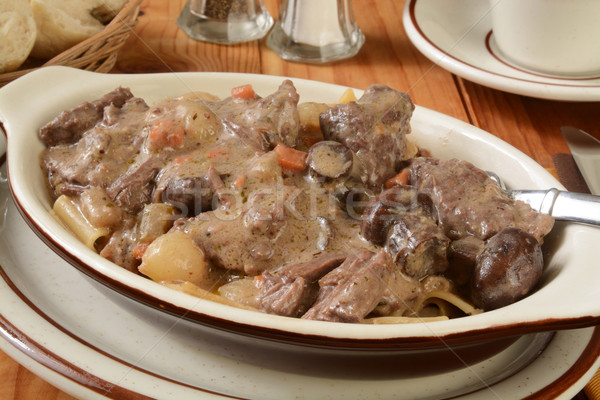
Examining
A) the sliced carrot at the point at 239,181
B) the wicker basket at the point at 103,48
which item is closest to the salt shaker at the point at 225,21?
the wicker basket at the point at 103,48

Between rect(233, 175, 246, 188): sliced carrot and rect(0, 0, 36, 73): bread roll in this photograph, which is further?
rect(0, 0, 36, 73): bread roll

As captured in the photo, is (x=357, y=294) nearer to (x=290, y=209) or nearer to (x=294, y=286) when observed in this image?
(x=294, y=286)

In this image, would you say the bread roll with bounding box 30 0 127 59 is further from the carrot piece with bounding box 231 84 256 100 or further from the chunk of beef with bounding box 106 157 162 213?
the chunk of beef with bounding box 106 157 162 213

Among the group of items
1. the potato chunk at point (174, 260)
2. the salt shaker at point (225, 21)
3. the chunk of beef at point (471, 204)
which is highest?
the potato chunk at point (174, 260)

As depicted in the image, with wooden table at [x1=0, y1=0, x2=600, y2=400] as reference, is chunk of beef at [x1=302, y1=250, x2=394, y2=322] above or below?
above

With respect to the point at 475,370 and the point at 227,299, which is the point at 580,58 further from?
the point at 227,299

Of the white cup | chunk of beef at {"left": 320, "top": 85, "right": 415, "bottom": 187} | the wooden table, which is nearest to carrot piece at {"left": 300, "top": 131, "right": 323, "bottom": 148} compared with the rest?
chunk of beef at {"left": 320, "top": 85, "right": 415, "bottom": 187}

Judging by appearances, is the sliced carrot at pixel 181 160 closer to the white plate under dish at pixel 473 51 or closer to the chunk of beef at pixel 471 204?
the chunk of beef at pixel 471 204
